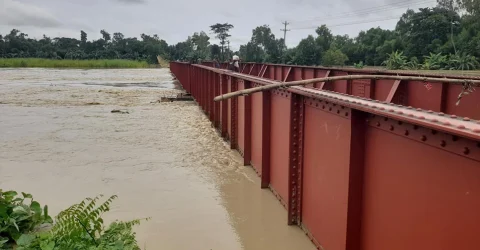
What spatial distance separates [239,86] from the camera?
945 centimetres

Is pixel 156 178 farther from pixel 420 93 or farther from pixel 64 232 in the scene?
pixel 420 93

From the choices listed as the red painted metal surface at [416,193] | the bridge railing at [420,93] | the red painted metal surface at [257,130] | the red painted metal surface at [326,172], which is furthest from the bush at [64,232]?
the bridge railing at [420,93]

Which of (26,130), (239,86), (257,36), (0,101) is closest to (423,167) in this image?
(239,86)

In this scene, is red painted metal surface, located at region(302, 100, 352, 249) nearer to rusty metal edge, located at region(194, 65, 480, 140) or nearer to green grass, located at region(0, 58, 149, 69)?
rusty metal edge, located at region(194, 65, 480, 140)

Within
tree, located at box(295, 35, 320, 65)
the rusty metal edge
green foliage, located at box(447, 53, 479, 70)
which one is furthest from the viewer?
tree, located at box(295, 35, 320, 65)

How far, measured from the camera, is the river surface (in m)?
5.27

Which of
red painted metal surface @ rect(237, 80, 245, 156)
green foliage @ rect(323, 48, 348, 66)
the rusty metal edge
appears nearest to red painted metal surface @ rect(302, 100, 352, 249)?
the rusty metal edge

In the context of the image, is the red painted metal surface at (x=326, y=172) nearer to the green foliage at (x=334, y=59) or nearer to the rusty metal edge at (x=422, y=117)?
the rusty metal edge at (x=422, y=117)

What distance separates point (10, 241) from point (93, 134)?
7.90 metres

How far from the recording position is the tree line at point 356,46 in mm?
55312

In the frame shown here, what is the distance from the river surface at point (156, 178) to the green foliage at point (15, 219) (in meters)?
0.92

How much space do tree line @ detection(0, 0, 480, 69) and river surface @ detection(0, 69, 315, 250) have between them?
1380 cm

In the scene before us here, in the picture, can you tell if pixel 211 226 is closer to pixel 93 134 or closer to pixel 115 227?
pixel 115 227

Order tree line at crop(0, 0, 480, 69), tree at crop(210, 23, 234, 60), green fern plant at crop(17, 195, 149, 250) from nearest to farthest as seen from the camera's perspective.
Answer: green fern plant at crop(17, 195, 149, 250) → tree line at crop(0, 0, 480, 69) → tree at crop(210, 23, 234, 60)
